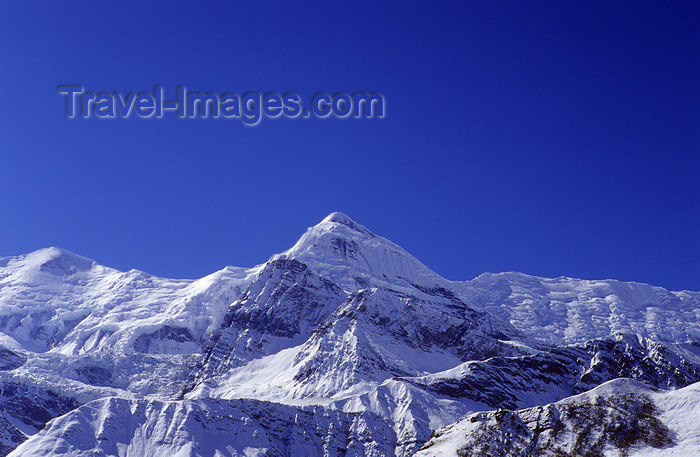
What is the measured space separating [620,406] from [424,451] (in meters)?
29.3

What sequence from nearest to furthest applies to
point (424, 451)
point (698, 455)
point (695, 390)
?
point (698, 455), point (695, 390), point (424, 451)

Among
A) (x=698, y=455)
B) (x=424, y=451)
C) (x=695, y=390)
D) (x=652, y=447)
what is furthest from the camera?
(x=424, y=451)

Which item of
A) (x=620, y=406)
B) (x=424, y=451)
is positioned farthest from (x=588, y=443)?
(x=424, y=451)

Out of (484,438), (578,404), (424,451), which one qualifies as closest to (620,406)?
(578,404)

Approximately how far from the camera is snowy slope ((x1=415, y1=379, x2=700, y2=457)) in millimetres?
131625

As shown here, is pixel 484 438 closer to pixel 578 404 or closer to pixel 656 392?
pixel 578 404

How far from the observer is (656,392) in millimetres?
146625

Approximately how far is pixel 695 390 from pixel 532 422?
2306cm

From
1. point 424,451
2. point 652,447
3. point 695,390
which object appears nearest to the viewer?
point 652,447

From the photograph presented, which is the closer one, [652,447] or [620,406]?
[652,447]

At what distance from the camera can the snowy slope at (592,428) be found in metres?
132

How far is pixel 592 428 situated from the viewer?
138375 mm

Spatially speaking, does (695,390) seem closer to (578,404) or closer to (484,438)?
(578,404)

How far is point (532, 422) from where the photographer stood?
144 meters
